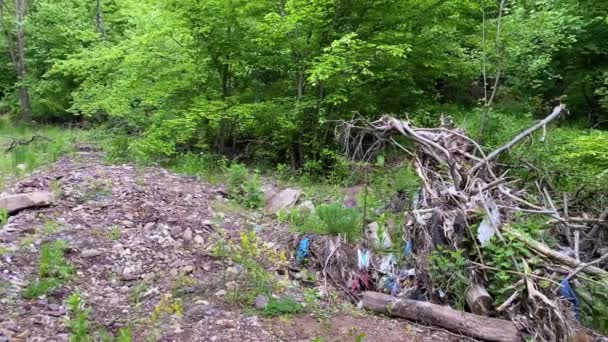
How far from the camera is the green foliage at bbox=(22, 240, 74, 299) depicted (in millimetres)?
3987

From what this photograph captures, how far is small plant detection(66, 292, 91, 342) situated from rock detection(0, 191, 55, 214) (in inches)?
86.7

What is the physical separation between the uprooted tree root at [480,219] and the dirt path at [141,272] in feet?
2.43

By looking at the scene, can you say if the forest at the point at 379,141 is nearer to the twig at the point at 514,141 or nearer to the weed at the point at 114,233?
the twig at the point at 514,141

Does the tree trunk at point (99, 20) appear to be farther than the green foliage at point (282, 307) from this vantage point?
Yes

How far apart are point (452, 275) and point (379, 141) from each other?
2.01 m

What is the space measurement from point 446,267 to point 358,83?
4.83 metres

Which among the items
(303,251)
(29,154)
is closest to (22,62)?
(29,154)

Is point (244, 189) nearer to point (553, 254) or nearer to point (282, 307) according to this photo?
point (282, 307)

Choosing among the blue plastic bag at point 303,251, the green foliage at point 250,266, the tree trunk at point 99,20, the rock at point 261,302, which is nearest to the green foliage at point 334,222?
the blue plastic bag at point 303,251

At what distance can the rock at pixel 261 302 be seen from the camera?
4152 mm

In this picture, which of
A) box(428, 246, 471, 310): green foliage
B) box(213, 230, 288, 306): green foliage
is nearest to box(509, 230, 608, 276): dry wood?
box(428, 246, 471, 310): green foliage

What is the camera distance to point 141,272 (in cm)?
462

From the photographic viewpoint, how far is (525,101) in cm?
1034

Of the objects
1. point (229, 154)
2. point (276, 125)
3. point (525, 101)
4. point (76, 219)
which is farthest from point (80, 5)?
point (525, 101)
